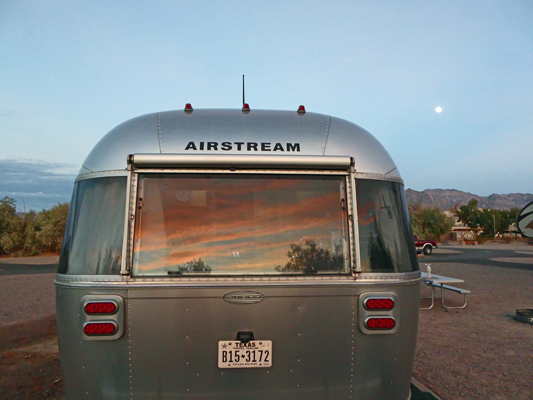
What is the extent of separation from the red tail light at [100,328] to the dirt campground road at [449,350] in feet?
8.05

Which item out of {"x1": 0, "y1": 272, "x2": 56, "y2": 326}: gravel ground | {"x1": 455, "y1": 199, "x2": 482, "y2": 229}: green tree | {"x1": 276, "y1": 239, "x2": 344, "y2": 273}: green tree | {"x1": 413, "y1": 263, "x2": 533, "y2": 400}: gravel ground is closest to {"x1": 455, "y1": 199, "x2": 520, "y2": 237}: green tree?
{"x1": 455, "y1": 199, "x2": 482, "y2": 229}: green tree

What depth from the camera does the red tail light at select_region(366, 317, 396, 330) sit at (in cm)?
259

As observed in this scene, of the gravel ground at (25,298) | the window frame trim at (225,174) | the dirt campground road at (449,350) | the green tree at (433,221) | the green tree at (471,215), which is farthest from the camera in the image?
the green tree at (471,215)

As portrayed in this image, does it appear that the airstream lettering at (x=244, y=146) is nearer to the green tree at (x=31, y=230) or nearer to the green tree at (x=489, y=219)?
the green tree at (x=31, y=230)

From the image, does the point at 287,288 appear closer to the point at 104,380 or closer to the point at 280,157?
the point at 280,157

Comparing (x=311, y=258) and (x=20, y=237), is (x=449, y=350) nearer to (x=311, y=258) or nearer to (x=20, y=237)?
(x=311, y=258)

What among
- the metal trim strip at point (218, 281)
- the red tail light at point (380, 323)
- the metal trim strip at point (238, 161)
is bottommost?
the red tail light at point (380, 323)

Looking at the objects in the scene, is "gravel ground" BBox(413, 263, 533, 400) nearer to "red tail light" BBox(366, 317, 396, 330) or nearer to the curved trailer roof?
"red tail light" BBox(366, 317, 396, 330)

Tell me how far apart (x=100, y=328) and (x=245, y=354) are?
99 cm

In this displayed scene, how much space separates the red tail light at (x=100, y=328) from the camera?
97.0 inches

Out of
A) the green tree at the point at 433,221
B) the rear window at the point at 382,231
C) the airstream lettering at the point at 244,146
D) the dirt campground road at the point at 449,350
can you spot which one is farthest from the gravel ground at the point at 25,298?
the green tree at the point at 433,221

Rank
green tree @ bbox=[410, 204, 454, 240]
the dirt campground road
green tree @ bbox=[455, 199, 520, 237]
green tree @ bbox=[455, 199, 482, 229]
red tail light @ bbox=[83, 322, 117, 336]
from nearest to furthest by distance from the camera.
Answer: red tail light @ bbox=[83, 322, 117, 336] < the dirt campground road < green tree @ bbox=[410, 204, 454, 240] < green tree @ bbox=[455, 199, 520, 237] < green tree @ bbox=[455, 199, 482, 229]

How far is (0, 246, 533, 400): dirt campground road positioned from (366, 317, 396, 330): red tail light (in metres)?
2.38

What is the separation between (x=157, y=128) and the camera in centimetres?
286
